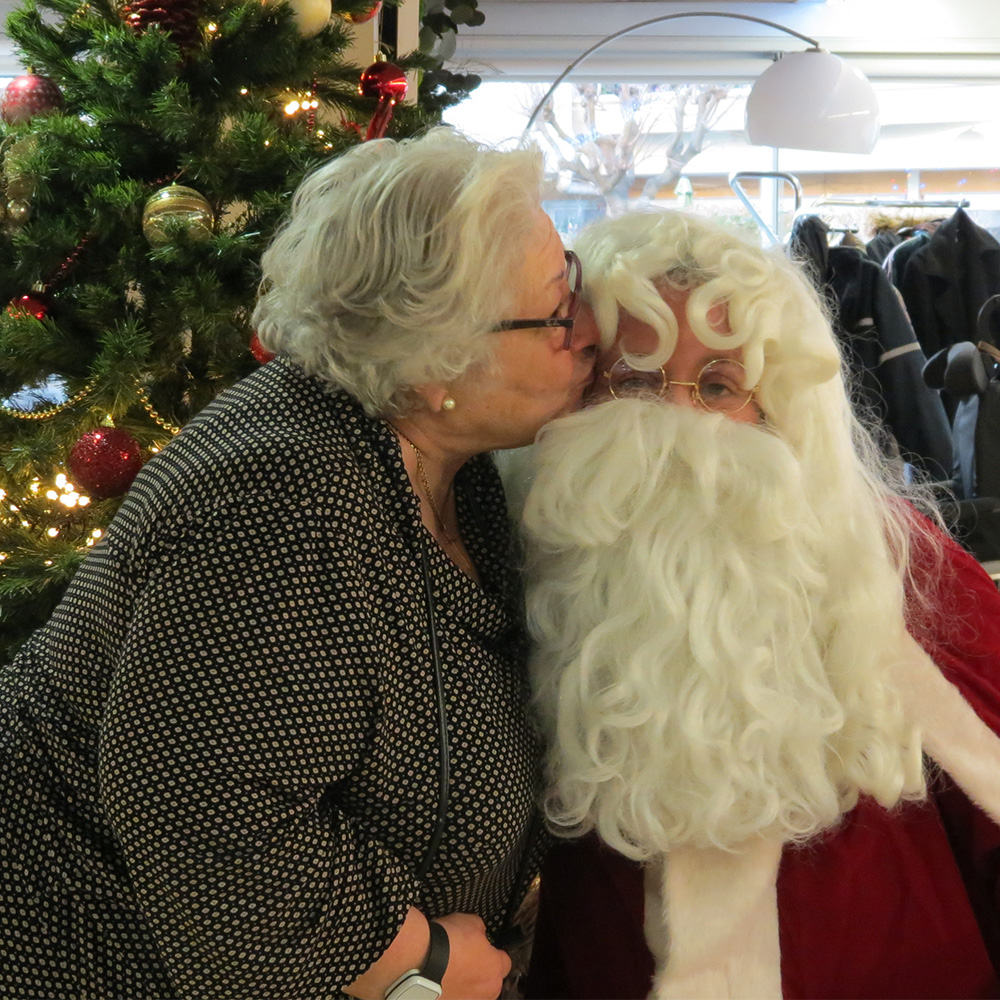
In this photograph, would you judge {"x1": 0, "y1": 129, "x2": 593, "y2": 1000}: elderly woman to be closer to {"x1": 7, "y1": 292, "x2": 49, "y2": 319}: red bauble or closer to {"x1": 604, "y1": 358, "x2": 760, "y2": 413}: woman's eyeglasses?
{"x1": 604, "y1": 358, "x2": 760, "y2": 413}: woman's eyeglasses

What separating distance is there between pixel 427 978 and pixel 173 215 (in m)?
1.07

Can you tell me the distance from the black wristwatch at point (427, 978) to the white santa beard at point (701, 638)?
22 cm

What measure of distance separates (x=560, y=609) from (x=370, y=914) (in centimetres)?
45

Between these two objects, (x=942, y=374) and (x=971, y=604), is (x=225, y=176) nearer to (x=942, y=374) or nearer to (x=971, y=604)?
(x=971, y=604)

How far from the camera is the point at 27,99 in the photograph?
160cm

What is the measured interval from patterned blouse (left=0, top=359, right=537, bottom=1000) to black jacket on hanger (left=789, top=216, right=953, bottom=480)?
236 centimetres

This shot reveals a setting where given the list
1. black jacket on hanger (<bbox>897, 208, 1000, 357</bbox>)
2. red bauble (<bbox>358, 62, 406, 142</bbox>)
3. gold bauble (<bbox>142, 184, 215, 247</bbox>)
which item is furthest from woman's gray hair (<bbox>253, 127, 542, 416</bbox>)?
black jacket on hanger (<bbox>897, 208, 1000, 357</bbox>)

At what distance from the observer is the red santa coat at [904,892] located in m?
1.37

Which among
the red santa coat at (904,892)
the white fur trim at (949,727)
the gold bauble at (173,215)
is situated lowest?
the red santa coat at (904,892)

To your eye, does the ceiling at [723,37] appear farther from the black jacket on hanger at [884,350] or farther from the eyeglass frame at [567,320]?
the eyeglass frame at [567,320]

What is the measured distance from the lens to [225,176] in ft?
5.10

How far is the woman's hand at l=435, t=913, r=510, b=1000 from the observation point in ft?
3.99

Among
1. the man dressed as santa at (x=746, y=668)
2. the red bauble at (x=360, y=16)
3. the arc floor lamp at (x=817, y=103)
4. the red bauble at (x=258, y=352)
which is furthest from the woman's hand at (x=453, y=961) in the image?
the arc floor lamp at (x=817, y=103)

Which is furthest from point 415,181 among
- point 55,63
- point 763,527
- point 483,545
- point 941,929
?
point 941,929
